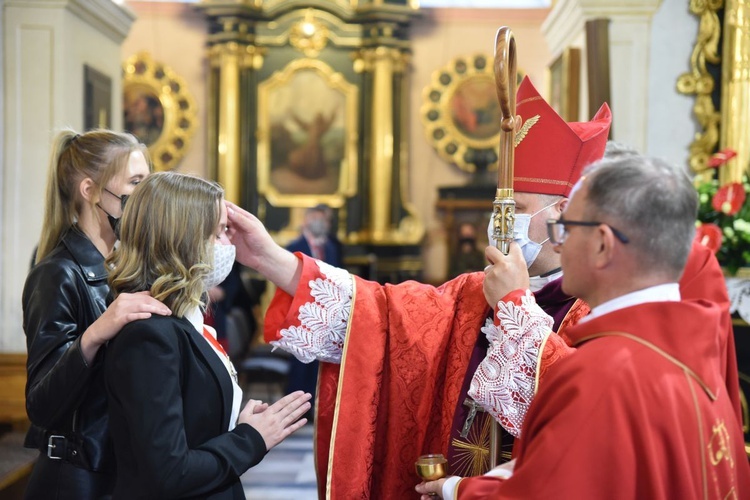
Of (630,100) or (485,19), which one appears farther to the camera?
(485,19)

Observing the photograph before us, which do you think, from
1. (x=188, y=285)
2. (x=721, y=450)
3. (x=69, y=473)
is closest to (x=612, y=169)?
(x=721, y=450)

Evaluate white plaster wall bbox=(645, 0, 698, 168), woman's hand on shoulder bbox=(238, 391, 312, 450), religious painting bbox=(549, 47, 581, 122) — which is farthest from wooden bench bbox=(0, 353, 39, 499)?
white plaster wall bbox=(645, 0, 698, 168)

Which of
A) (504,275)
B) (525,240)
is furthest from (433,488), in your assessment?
(525,240)

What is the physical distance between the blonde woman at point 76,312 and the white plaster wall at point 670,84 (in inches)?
147

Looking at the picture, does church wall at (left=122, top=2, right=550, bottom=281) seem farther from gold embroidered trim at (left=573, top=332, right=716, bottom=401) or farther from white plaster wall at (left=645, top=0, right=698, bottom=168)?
gold embroidered trim at (left=573, top=332, right=716, bottom=401)

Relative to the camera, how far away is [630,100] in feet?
17.8

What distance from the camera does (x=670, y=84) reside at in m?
5.42

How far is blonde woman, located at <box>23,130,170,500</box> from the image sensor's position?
214 cm

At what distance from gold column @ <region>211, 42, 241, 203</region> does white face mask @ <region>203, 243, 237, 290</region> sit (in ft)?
31.1

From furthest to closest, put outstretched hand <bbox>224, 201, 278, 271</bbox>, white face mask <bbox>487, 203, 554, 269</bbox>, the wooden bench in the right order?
the wooden bench, outstretched hand <bbox>224, 201, 278, 271</bbox>, white face mask <bbox>487, 203, 554, 269</bbox>

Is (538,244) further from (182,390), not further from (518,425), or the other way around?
(182,390)

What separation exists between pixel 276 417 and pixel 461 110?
10.1 meters

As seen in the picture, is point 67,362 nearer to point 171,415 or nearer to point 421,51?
point 171,415

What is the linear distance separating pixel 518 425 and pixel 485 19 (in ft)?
35.0
